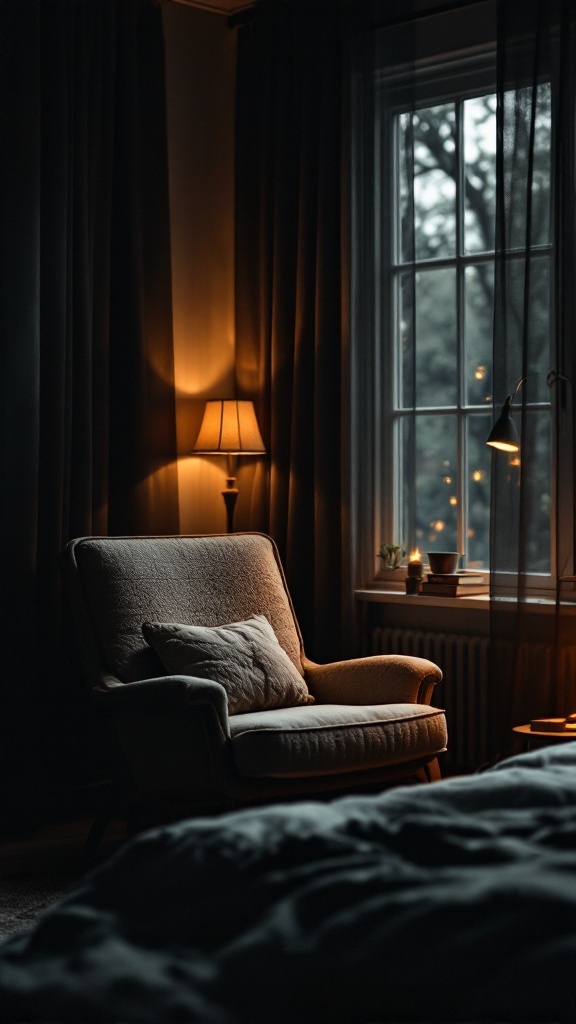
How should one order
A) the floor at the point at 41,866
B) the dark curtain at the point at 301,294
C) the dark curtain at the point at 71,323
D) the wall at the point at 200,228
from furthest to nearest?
the wall at the point at 200,228, the dark curtain at the point at 301,294, the dark curtain at the point at 71,323, the floor at the point at 41,866

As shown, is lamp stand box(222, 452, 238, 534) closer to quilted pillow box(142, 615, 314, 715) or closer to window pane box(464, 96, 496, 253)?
quilted pillow box(142, 615, 314, 715)

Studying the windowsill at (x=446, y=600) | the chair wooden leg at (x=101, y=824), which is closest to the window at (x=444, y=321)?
the windowsill at (x=446, y=600)

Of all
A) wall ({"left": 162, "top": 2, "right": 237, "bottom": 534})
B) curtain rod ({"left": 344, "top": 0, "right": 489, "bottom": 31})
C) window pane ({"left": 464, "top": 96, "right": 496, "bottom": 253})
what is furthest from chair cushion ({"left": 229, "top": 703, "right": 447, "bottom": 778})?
curtain rod ({"left": 344, "top": 0, "right": 489, "bottom": 31})

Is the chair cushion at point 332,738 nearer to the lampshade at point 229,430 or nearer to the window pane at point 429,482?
the window pane at point 429,482

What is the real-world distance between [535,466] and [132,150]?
1.90 metres

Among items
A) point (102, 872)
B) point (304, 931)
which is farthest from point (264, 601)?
point (304, 931)

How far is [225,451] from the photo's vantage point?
439cm

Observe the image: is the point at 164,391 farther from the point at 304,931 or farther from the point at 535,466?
the point at 304,931

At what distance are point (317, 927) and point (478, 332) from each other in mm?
3333

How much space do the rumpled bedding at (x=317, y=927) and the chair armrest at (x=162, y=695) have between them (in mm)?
1635

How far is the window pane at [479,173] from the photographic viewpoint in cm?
422

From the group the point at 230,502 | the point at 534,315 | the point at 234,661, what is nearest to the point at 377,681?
the point at 234,661

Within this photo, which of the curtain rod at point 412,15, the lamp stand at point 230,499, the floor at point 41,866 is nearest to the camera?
the floor at point 41,866

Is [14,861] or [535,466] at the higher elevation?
[535,466]
